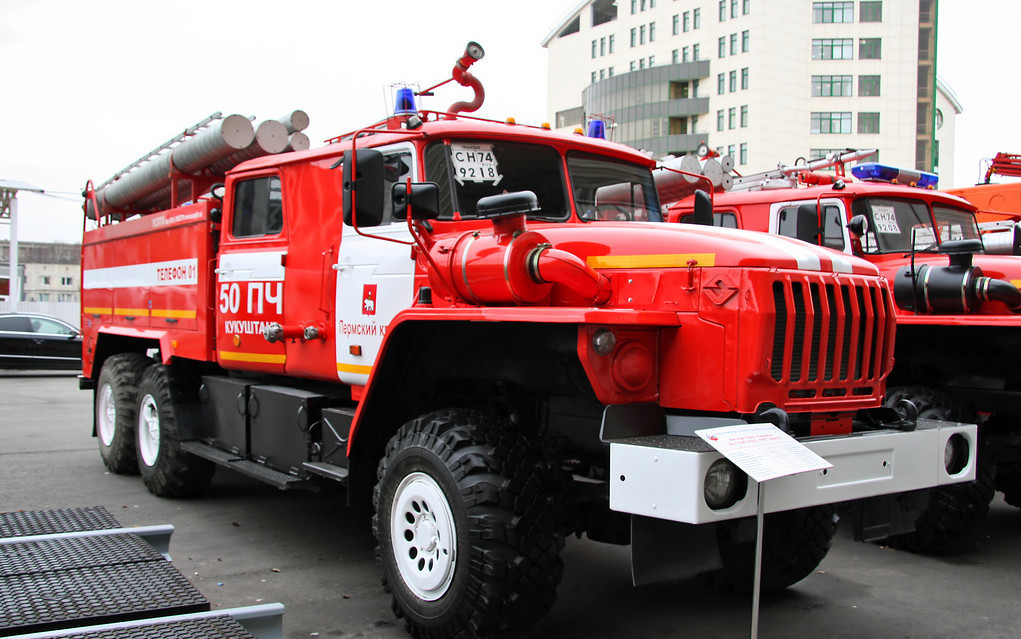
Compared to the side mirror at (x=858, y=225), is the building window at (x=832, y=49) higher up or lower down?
higher up

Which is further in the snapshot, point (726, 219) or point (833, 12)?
point (833, 12)

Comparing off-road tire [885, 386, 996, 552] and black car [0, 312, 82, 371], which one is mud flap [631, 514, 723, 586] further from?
black car [0, 312, 82, 371]

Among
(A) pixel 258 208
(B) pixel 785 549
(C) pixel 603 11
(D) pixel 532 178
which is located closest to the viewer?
(B) pixel 785 549

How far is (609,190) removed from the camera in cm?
548

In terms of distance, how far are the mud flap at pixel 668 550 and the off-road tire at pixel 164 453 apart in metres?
4.76

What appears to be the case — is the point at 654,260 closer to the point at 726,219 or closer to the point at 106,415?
the point at 726,219

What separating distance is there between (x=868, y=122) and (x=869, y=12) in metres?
7.78

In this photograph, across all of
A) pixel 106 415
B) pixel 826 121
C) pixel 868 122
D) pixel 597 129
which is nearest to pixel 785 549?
pixel 597 129

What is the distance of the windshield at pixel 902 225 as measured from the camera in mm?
7422

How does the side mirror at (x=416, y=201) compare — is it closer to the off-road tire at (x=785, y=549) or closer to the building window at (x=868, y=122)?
the off-road tire at (x=785, y=549)

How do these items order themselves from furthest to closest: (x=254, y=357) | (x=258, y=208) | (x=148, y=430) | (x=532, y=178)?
1. (x=148, y=430)
2. (x=258, y=208)
3. (x=254, y=357)
4. (x=532, y=178)

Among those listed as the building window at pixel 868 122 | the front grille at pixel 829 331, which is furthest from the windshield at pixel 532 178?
the building window at pixel 868 122

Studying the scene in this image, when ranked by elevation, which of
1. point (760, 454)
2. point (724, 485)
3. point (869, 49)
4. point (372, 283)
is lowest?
point (724, 485)

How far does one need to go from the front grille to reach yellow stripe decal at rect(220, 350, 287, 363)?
344 cm
